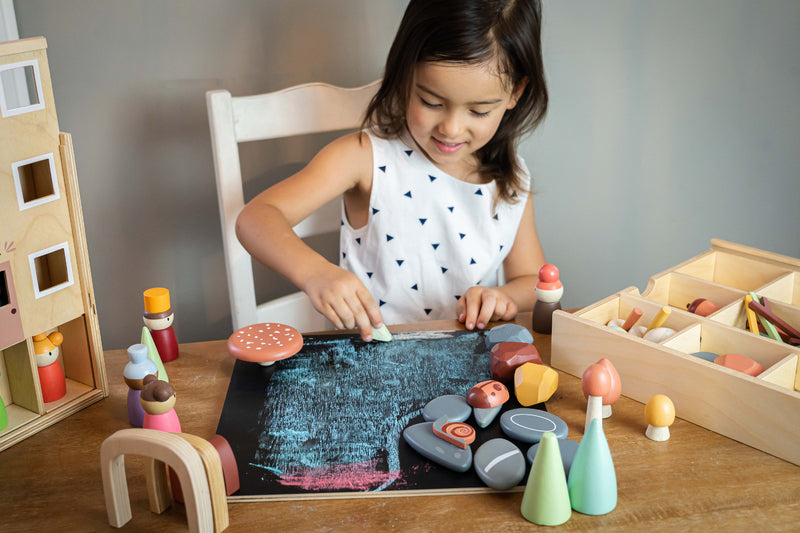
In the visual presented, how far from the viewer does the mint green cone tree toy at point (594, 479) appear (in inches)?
20.5

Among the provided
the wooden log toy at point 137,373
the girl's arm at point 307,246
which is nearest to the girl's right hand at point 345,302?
the girl's arm at point 307,246

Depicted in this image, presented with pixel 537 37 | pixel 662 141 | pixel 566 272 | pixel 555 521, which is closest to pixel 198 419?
pixel 555 521

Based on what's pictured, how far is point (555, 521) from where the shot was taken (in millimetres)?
514

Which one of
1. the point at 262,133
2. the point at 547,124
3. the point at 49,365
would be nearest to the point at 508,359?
the point at 49,365

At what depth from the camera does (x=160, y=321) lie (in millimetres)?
763

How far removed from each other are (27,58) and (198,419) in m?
0.38

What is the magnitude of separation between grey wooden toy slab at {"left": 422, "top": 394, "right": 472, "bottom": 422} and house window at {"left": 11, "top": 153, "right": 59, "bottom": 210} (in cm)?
42

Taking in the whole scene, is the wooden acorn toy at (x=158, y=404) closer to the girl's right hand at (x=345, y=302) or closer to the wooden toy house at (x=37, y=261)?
the wooden toy house at (x=37, y=261)

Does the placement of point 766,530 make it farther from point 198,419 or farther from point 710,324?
point 198,419

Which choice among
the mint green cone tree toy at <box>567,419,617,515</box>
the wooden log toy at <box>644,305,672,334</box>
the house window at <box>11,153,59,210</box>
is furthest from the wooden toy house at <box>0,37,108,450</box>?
the wooden log toy at <box>644,305,672,334</box>

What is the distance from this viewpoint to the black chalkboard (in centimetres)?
56

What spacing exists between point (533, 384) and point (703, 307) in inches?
10.4

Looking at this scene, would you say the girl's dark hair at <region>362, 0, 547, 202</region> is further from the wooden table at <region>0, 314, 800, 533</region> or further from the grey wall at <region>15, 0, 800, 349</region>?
the wooden table at <region>0, 314, 800, 533</region>

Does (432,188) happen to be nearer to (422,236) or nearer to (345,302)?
(422,236)
